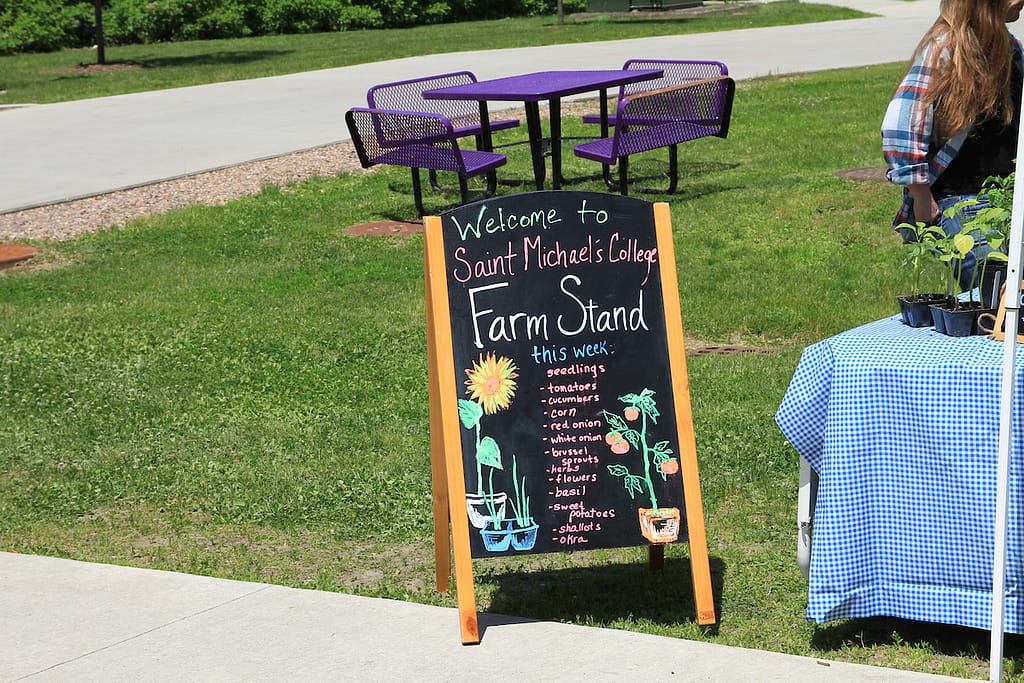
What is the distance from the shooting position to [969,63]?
470cm

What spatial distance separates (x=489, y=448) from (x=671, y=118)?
8.02 m

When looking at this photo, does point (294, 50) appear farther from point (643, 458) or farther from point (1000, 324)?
point (1000, 324)

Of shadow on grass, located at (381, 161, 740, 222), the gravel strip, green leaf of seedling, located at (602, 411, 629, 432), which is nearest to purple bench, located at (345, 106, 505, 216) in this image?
shadow on grass, located at (381, 161, 740, 222)

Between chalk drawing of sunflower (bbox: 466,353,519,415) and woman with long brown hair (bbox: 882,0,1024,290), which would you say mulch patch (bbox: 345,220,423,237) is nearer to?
woman with long brown hair (bbox: 882,0,1024,290)

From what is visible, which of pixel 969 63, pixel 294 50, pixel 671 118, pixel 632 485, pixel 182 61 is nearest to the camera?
pixel 632 485

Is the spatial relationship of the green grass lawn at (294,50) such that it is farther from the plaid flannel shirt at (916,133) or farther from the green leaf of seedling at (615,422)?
the green leaf of seedling at (615,422)

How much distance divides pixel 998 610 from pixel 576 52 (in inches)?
838

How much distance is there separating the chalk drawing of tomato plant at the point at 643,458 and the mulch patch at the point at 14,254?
23.8 feet

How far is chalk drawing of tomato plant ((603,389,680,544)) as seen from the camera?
4.34 meters

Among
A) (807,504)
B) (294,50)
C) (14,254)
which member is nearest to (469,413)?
(807,504)

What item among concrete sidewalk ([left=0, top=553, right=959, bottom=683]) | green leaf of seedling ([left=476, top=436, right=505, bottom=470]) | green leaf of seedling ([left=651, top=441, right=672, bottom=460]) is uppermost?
green leaf of seedling ([left=476, top=436, right=505, bottom=470])

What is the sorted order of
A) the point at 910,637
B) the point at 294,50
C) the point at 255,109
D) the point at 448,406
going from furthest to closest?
the point at 294,50
the point at 255,109
the point at 448,406
the point at 910,637

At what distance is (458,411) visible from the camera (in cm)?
429

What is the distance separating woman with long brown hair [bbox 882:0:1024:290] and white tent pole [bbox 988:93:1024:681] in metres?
0.96
